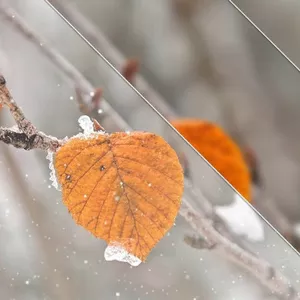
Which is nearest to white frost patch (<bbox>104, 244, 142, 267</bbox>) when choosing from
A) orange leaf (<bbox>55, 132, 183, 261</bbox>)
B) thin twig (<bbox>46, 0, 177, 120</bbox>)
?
orange leaf (<bbox>55, 132, 183, 261</bbox>)

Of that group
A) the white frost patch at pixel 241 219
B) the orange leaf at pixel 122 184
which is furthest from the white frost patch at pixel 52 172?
the white frost patch at pixel 241 219

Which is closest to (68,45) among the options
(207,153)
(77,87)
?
(77,87)

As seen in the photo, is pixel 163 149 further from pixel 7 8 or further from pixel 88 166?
pixel 7 8

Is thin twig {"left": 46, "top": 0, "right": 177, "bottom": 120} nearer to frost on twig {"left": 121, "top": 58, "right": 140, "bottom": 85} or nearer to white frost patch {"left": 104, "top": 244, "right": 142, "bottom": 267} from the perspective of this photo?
frost on twig {"left": 121, "top": 58, "right": 140, "bottom": 85}

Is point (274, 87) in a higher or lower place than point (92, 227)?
higher

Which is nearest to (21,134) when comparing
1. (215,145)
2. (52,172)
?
(52,172)
